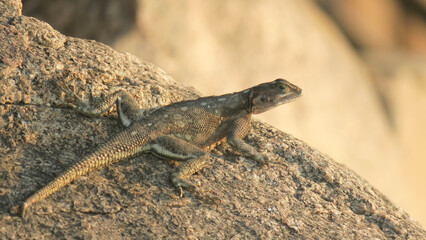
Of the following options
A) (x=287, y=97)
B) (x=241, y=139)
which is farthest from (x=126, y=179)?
(x=287, y=97)

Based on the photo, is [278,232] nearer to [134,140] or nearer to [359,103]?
[134,140]

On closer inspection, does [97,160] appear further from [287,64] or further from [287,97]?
[287,64]

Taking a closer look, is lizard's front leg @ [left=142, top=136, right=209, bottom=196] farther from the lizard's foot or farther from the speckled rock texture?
the lizard's foot

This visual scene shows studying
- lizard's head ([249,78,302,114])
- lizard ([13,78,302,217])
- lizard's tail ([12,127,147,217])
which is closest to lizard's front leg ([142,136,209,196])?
lizard ([13,78,302,217])

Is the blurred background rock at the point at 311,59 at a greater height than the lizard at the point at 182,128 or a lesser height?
greater

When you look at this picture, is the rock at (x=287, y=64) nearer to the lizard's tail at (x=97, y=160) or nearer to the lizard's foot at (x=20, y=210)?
the lizard's tail at (x=97, y=160)

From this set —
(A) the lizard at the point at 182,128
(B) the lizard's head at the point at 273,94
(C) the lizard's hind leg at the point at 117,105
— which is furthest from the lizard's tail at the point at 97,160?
(B) the lizard's head at the point at 273,94
